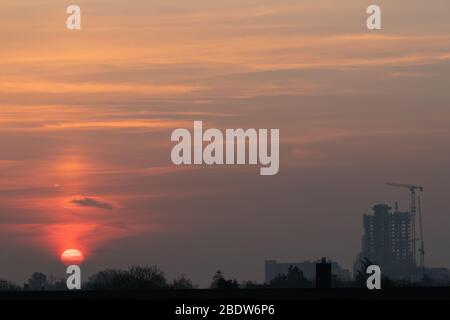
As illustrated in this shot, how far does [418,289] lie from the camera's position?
8188 centimetres
